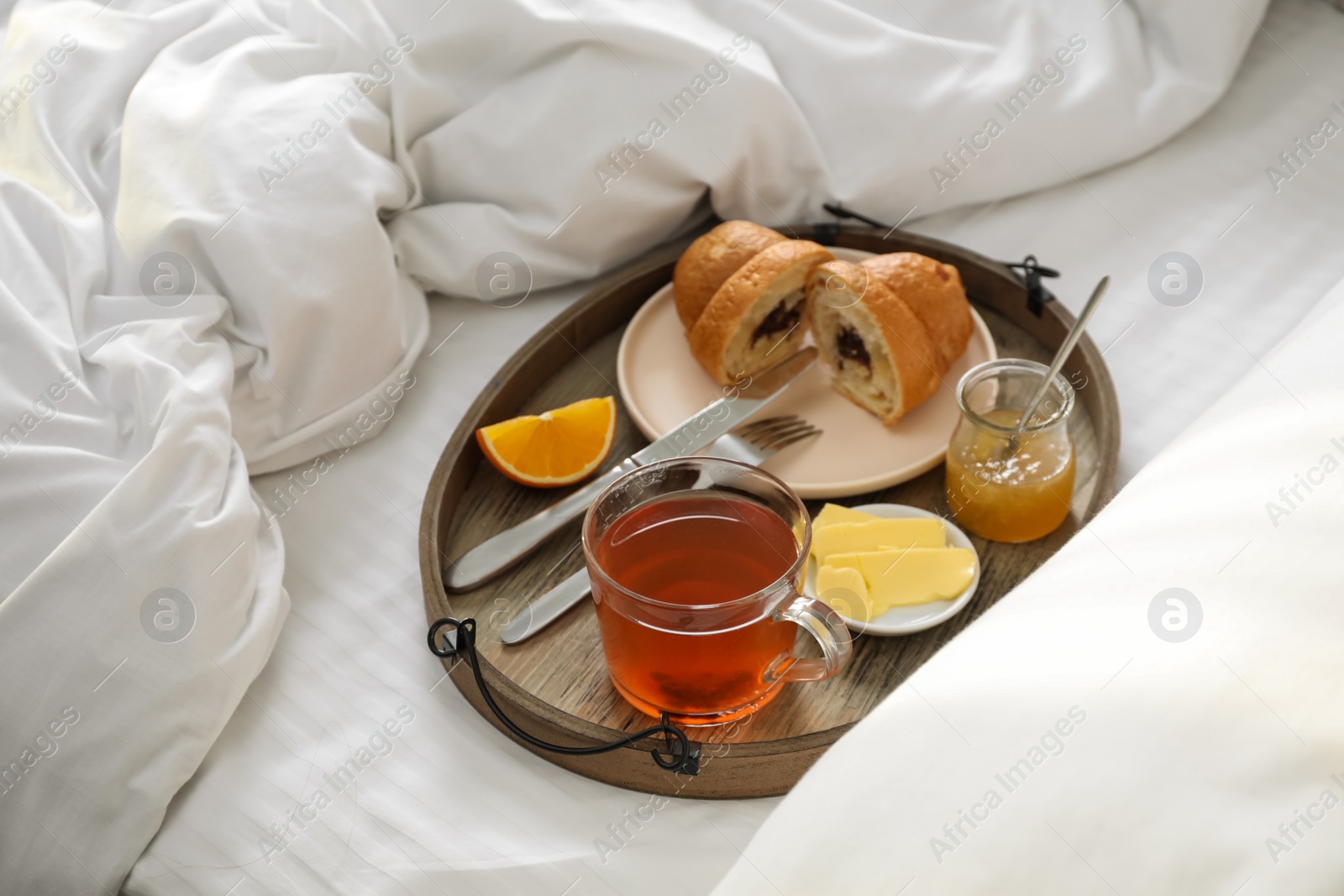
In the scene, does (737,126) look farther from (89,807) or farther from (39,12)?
(89,807)

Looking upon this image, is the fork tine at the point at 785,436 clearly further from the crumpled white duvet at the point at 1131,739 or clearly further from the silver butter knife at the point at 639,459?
the crumpled white duvet at the point at 1131,739

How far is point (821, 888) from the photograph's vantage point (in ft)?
1.79

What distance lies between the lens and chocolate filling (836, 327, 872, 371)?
1.11 meters

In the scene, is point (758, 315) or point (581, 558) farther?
point (758, 315)

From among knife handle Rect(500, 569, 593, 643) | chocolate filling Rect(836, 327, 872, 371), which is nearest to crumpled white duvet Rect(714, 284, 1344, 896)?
knife handle Rect(500, 569, 593, 643)

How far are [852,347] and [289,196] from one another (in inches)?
23.4

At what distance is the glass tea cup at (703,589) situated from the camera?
0.75 metres

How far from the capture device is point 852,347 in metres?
1.12

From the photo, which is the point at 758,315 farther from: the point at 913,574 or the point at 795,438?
the point at 913,574

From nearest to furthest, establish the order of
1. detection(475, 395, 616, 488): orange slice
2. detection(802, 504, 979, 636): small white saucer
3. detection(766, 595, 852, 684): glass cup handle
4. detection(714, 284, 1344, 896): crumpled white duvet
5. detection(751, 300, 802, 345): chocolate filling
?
detection(714, 284, 1344, 896): crumpled white duvet → detection(766, 595, 852, 684): glass cup handle → detection(802, 504, 979, 636): small white saucer → detection(475, 395, 616, 488): orange slice → detection(751, 300, 802, 345): chocolate filling

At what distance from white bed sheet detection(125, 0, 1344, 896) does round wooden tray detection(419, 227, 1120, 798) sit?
0.04 meters

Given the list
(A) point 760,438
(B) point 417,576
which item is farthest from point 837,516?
(B) point 417,576

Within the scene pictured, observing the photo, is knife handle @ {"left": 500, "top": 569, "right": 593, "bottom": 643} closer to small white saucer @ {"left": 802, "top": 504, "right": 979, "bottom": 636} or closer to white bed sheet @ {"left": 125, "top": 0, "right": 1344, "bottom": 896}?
white bed sheet @ {"left": 125, "top": 0, "right": 1344, "bottom": 896}

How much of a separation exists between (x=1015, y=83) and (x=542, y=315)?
64 cm
